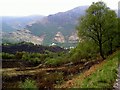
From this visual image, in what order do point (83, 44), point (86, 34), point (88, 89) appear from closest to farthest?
point (88, 89), point (86, 34), point (83, 44)

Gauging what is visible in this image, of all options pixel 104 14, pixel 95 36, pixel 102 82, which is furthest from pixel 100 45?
pixel 102 82

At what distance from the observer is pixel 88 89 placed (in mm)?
20891

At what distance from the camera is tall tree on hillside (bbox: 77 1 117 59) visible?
209 ft

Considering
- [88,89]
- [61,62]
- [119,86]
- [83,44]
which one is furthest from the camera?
[61,62]

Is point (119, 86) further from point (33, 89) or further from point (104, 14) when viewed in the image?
point (104, 14)

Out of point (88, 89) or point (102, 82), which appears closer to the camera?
point (88, 89)

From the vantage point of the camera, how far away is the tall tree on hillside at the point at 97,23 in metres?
63.6

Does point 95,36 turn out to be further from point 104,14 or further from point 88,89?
point 88,89

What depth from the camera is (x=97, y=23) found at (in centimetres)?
6444

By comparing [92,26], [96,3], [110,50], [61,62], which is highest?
[96,3]

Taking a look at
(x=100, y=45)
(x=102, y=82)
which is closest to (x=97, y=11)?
(x=100, y=45)

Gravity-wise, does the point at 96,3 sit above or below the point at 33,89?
above

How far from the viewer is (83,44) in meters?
70.6

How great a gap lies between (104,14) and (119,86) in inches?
1695
